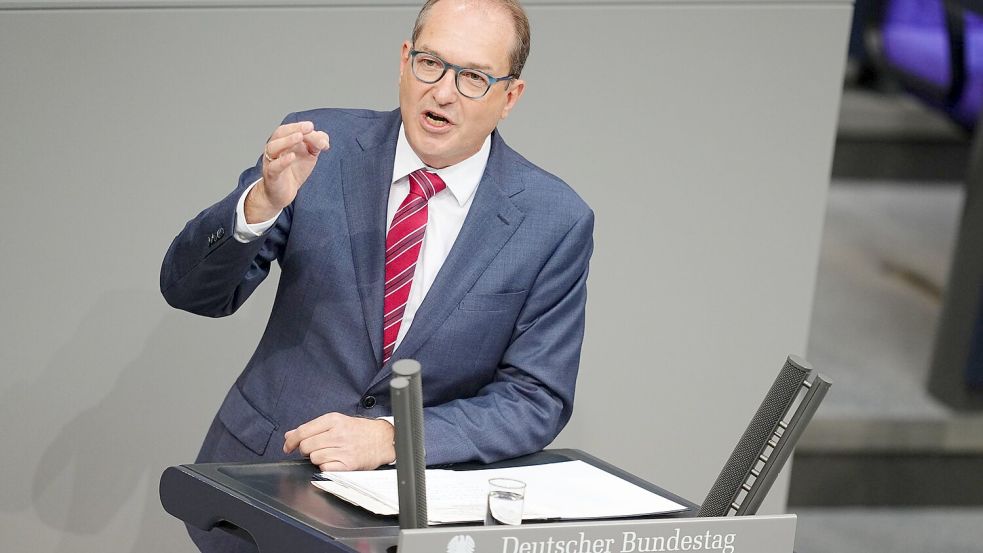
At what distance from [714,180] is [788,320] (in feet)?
1.30

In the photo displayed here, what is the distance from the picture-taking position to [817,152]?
10.2 feet

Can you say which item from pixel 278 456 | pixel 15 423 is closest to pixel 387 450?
Answer: pixel 278 456

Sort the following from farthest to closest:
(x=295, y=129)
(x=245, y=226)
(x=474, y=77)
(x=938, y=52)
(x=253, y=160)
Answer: (x=938, y=52) → (x=253, y=160) → (x=474, y=77) → (x=245, y=226) → (x=295, y=129)

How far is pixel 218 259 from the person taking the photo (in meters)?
2.05

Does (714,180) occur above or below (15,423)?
above

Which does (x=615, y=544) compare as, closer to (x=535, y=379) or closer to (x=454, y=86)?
(x=535, y=379)

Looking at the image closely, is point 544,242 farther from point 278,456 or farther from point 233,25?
point 233,25

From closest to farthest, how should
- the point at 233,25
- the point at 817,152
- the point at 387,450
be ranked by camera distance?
1. the point at 387,450
2. the point at 233,25
3. the point at 817,152

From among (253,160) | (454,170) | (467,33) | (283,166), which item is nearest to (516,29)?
(467,33)

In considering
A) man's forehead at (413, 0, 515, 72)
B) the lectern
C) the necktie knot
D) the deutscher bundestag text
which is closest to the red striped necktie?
the necktie knot

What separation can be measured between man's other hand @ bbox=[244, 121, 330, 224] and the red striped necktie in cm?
25

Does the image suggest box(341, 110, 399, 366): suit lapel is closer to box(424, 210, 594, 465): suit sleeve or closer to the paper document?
box(424, 210, 594, 465): suit sleeve

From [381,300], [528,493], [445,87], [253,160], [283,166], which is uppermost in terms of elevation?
[445,87]

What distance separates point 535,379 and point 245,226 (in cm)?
52
